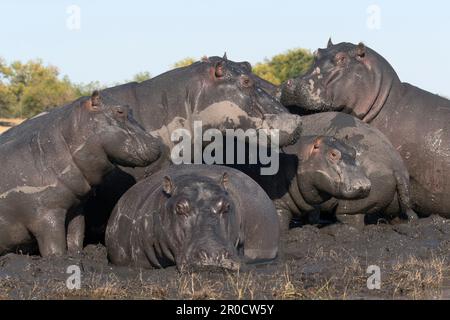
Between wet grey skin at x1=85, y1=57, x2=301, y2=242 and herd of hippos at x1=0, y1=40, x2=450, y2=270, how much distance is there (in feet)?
0.04

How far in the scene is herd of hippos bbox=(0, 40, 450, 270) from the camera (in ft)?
33.2

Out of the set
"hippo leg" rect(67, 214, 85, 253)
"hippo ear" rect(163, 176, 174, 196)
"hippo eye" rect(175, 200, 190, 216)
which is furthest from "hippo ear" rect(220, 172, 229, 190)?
"hippo leg" rect(67, 214, 85, 253)

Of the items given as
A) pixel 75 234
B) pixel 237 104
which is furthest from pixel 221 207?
pixel 237 104

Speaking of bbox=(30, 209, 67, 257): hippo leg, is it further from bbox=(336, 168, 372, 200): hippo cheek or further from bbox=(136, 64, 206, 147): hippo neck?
bbox=(336, 168, 372, 200): hippo cheek

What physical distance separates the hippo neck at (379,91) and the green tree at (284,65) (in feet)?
118

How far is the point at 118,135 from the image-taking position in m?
10.8

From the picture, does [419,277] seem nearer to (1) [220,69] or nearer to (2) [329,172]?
(2) [329,172]

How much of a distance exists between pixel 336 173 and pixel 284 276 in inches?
138

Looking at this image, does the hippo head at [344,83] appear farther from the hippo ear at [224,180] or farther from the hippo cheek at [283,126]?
the hippo ear at [224,180]

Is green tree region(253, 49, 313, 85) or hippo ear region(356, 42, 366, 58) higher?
hippo ear region(356, 42, 366, 58)

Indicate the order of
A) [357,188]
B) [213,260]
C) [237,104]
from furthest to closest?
[357,188]
[237,104]
[213,260]

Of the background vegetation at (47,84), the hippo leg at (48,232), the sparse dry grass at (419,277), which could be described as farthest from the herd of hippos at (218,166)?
the background vegetation at (47,84)

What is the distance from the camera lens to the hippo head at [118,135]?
10742mm

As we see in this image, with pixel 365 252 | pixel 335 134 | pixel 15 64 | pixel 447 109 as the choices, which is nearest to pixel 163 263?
pixel 365 252
